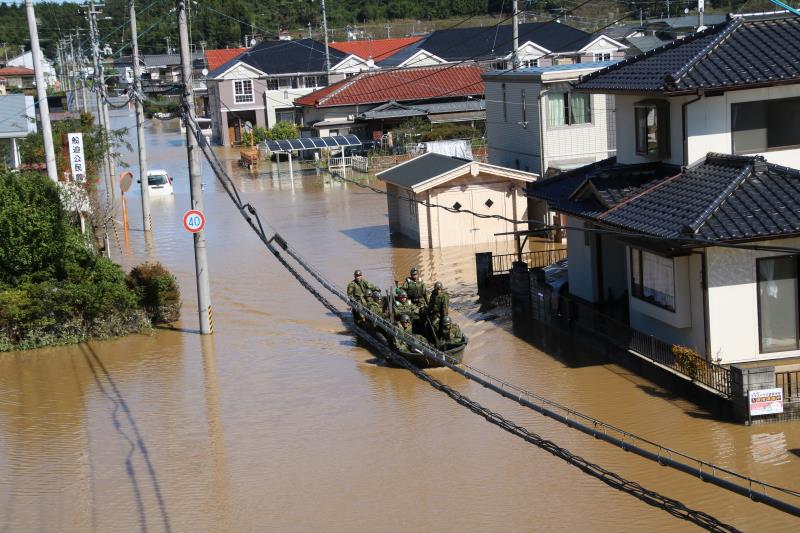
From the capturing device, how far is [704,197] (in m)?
17.9

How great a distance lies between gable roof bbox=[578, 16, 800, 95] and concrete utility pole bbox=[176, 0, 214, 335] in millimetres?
8395

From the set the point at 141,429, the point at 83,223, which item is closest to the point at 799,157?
the point at 141,429

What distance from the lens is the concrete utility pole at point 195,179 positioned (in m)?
21.6

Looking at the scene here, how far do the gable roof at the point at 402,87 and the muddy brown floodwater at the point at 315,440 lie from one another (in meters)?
39.0

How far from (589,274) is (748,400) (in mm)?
7560

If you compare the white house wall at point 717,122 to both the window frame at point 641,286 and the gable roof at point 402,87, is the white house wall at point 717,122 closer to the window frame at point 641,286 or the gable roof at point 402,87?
the window frame at point 641,286

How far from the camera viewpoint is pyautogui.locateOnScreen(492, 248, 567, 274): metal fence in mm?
28203

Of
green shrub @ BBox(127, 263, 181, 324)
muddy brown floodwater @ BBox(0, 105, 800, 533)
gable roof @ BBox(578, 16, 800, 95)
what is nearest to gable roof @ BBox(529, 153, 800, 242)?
gable roof @ BBox(578, 16, 800, 95)

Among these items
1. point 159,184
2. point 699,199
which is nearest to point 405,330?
point 699,199

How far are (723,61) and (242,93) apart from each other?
60.4 metres

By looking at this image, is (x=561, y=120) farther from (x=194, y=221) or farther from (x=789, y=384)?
(x=789, y=384)

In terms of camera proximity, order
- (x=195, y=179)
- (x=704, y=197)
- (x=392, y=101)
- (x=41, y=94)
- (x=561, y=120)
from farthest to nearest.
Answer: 1. (x=392, y=101)
2. (x=561, y=120)
3. (x=41, y=94)
4. (x=195, y=179)
5. (x=704, y=197)

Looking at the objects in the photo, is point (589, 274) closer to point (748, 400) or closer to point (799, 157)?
point (799, 157)

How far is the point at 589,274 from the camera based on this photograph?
74.4ft
